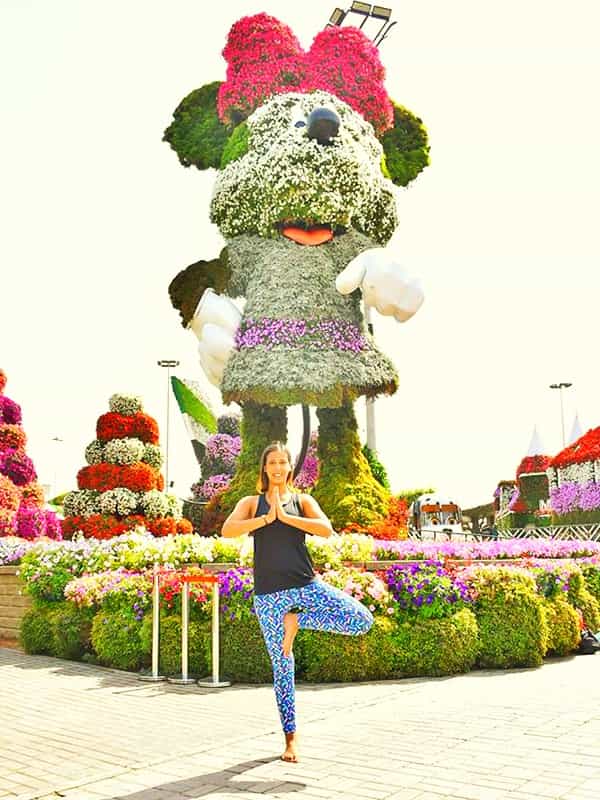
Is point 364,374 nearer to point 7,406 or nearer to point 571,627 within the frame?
point 571,627

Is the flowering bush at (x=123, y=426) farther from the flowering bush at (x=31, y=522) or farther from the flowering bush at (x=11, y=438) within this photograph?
the flowering bush at (x=11, y=438)

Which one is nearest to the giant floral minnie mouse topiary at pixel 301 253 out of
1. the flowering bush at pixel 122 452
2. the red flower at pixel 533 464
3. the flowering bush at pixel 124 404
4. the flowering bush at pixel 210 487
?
the flowering bush at pixel 124 404

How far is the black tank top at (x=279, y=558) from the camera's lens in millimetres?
4844

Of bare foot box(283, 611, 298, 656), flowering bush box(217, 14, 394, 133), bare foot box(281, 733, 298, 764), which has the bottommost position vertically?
bare foot box(281, 733, 298, 764)

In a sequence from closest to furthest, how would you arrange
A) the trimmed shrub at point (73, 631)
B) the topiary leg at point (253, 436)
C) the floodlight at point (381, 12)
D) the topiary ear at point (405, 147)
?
the trimmed shrub at point (73, 631), the topiary leg at point (253, 436), the topiary ear at point (405, 147), the floodlight at point (381, 12)

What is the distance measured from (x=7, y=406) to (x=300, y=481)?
715 centimetres

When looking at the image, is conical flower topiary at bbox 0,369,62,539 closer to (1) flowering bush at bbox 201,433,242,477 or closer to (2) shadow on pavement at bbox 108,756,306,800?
(1) flowering bush at bbox 201,433,242,477

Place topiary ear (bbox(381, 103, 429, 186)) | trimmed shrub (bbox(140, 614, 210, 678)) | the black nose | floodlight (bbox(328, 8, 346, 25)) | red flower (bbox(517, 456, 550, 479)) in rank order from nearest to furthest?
trimmed shrub (bbox(140, 614, 210, 678))
the black nose
topiary ear (bbox(381, 103, 429, 186))
floodlight (bbox(328, 8, 346, 25))
red flower (bbox(517, 456, 550, 479))

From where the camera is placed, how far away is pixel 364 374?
47.3ft

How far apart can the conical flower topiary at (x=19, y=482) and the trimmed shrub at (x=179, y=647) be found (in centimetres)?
1054

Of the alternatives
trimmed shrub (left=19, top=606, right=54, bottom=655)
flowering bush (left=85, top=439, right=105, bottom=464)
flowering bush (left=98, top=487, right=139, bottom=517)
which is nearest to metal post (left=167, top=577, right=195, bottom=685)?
trimmed shrub (left=19, top=606, right=54, bottom=655)

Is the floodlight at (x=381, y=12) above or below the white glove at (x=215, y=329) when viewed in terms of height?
above

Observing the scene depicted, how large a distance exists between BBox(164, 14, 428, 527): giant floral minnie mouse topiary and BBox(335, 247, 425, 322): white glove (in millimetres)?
22

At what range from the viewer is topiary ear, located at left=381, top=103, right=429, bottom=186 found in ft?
55.4
